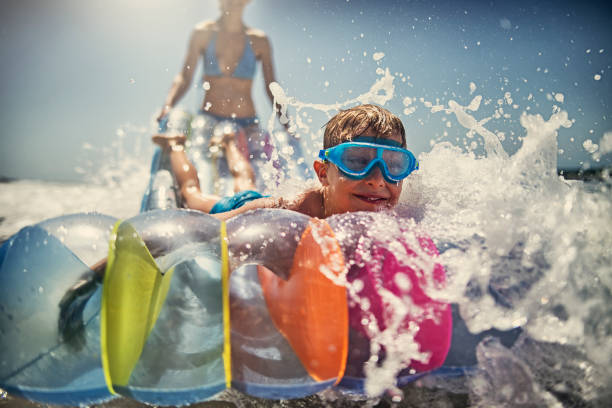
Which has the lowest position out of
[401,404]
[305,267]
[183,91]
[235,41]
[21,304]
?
[401,404]

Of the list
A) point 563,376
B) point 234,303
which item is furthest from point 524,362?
point 234,303

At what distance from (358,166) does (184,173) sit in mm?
2006

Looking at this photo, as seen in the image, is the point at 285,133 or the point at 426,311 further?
the point at 285,133

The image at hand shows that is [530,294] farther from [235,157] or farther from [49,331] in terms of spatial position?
[235,157]

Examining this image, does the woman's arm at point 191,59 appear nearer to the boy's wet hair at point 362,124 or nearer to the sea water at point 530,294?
the boy's wet hair at point 362,124

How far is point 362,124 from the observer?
7.46ft

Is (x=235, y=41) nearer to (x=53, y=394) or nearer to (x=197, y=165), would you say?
(x=197, y=165)

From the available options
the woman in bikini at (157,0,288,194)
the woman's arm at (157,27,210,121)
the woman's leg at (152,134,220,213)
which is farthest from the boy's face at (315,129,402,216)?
the woman's arm at (157,27,210,121)

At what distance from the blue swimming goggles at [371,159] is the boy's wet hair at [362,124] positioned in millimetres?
89

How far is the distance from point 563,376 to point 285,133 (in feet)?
11.6

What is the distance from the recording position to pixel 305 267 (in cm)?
129

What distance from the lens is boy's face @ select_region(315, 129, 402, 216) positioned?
2.13 metres

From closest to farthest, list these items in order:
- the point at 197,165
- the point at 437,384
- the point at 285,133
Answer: the point at 437,384 → the point at 197,165 → the point at 285,133

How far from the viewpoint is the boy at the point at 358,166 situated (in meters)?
2.13
